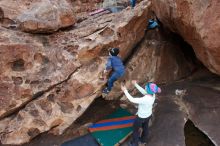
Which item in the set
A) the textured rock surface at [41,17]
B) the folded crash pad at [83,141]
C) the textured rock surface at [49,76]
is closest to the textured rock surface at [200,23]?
the textured rock surface at [49,76]

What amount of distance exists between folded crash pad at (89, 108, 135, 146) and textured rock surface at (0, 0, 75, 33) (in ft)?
7.55

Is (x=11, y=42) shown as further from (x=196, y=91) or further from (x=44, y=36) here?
(x=196, y=91)

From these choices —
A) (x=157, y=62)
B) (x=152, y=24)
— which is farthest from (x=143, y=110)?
(x=152, y=24)

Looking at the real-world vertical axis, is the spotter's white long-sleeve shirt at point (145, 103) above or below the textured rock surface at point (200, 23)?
below

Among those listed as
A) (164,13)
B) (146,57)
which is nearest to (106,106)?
(146,57)

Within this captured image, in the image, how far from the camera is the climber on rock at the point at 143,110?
6.49 meters

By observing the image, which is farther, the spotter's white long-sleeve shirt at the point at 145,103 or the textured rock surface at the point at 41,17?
the textured rock surface at the point at 41,17

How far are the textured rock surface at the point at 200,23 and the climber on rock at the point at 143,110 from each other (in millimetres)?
1576

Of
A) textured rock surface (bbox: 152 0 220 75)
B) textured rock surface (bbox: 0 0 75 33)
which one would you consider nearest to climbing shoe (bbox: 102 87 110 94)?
textured rock surface (bbox: 0 0 75 33)

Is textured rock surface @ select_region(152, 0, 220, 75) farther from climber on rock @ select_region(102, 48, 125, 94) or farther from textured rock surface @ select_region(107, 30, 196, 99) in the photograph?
climber on rock @ select_region(102, 48, 125, 94)

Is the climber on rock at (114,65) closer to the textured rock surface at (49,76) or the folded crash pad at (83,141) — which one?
the textured rock surface at (49,76)

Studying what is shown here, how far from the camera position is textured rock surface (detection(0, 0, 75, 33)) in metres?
7.13

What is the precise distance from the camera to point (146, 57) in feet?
28.1

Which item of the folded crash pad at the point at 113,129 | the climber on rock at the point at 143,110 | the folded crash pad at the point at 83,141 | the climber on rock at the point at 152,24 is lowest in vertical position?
the folded crash pad at the point at 83,141
